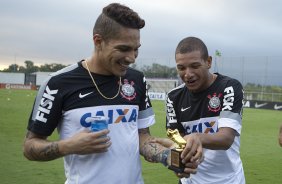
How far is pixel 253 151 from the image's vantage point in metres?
11.1

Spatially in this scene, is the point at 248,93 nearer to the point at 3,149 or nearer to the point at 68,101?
the point at 3,149

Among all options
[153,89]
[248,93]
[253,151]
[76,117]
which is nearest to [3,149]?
[253,151]

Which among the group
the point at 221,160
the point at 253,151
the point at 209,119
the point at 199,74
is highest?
the point at 199,74

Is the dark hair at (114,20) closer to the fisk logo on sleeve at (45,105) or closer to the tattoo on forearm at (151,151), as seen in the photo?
the fisk logo on sleeve at (45,105)

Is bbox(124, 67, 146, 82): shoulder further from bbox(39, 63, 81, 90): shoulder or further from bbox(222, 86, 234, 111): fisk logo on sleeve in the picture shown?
bbox(222, 86, 234, 111): fisk logo on sleeve

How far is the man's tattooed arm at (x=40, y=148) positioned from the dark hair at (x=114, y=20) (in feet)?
2.84

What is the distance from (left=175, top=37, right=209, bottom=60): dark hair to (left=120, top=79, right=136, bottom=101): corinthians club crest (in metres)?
0.87

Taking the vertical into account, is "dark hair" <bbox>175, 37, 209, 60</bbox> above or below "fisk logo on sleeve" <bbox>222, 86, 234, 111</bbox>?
above

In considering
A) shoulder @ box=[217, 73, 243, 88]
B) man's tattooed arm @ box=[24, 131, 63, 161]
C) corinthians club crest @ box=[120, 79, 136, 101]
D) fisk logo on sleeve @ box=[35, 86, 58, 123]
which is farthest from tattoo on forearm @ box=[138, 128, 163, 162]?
shoulder @ box=[217, 73, 243, 88]

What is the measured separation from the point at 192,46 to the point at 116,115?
125 cm

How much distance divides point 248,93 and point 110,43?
132 feet

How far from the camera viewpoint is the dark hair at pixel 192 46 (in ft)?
12.5

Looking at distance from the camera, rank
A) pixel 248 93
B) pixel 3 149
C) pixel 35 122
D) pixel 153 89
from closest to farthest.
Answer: pixel 35 122 < pixel 3 149 < pixel 248 93 < pixel 153 89

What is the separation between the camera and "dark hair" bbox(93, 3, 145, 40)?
2.87 meters
